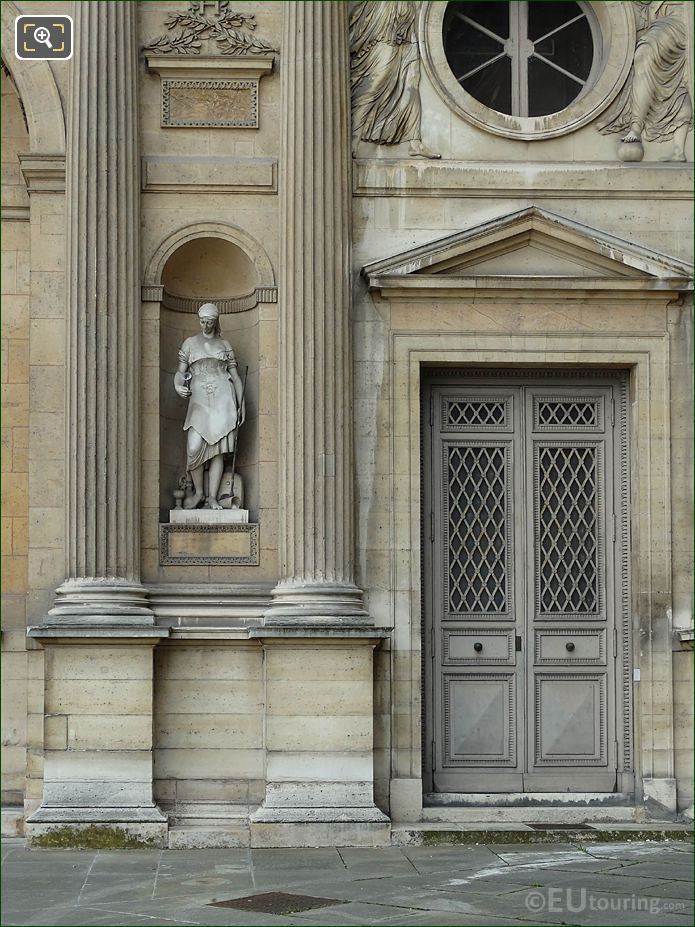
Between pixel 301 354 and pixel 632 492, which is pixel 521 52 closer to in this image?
pixel 301 354

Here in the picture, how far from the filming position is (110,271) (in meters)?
14.6

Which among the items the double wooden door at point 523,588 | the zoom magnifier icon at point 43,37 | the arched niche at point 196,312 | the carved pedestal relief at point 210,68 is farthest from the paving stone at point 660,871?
the zoom magnifier icon at point 43,37

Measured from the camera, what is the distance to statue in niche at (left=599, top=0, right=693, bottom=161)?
50.2 feet

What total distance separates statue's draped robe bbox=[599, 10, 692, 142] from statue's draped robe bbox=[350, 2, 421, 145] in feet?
6.19

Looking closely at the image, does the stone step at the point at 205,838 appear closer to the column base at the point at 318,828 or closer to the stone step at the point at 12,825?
the column base at the point at 318,828

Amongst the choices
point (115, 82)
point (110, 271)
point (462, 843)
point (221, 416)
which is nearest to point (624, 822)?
point (462, 843)

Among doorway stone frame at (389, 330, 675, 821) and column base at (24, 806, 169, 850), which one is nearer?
column base at (24, 806, 169, 850)

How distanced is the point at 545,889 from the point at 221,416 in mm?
5509

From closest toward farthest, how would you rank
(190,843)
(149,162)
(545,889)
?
1. (545,889)
2. (190,843)
3. (149,162)

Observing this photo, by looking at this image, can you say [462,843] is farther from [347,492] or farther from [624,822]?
[347,492]

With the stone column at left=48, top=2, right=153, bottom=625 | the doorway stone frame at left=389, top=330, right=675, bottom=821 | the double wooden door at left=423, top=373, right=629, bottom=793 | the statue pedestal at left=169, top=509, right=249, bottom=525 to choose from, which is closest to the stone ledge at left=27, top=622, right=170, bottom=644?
the stone column at left=48, top=2, right=153, bottom=625

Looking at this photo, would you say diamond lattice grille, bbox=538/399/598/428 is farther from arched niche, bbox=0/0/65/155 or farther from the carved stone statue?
arched niche, bbox=0/0/65/155

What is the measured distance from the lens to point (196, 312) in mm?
15469

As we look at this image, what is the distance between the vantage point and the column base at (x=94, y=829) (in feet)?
45.0
